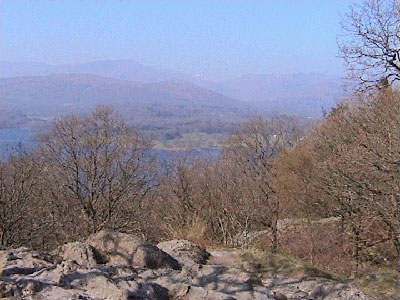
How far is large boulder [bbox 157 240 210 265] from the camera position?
832cm

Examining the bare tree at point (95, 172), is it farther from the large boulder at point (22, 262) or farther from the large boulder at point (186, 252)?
the large boulder at point (22, 262)

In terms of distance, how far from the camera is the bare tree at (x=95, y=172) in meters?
23.8

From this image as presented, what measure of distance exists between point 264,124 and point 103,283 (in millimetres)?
37496

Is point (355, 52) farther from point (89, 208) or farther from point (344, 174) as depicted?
point (89, 208)

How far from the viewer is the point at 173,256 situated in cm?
830

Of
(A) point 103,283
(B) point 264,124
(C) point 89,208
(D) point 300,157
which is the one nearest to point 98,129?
(C) point 89,208

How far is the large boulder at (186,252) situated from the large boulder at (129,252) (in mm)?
417

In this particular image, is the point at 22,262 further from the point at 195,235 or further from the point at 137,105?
the point at 137,105

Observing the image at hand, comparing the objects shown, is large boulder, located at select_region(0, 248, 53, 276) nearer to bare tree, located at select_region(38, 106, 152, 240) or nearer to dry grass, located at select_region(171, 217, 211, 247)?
dry grass, located at select_region(171, 217, 211, 247)

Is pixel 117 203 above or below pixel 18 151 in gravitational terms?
below

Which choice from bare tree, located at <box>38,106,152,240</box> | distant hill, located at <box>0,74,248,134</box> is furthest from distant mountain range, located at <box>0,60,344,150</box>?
bare tree, located at <box>38,106,152,240</box>

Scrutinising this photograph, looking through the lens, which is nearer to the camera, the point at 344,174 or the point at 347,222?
the point at 344,174

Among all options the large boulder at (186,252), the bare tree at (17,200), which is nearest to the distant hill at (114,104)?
the bare tree at (17,200)

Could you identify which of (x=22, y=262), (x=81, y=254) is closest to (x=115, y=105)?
(x=81, y=254)
